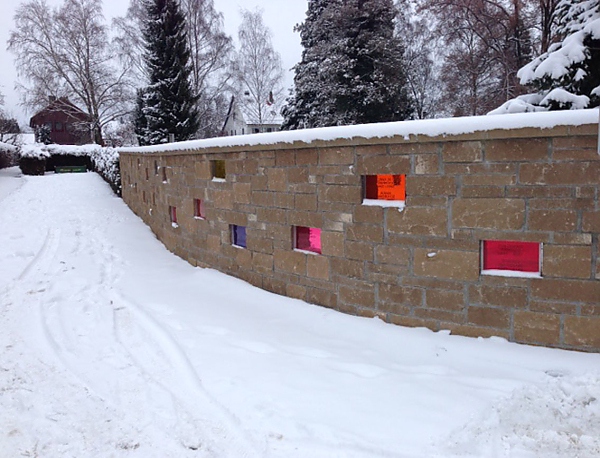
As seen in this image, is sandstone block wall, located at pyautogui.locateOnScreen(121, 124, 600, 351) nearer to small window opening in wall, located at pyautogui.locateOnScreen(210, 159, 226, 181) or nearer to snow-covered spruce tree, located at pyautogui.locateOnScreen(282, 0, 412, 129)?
small window opening in wall, located at pyautogui.locateOnScreen(210, 159, 226, 181)

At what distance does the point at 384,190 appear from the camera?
4078mm

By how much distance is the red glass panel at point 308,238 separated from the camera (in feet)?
15.3

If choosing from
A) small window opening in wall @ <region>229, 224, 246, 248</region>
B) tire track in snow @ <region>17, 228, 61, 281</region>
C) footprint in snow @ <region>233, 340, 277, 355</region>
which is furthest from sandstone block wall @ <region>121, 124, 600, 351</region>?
tire track in snow @ <region>17, 228, 61, 281</region>

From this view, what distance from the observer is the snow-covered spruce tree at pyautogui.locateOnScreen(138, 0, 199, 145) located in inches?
841

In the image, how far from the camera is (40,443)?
8.51ft

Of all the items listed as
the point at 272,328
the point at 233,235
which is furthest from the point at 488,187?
the point at 233,235

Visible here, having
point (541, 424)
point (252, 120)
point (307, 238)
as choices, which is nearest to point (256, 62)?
point (252, 120)

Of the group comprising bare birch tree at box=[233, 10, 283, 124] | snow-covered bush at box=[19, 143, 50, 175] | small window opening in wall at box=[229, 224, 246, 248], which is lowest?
small window opening in wall at box=[229, 224, 246, 248]

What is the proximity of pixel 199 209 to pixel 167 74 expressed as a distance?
17227mm

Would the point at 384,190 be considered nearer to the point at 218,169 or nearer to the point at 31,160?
the point at 218,169

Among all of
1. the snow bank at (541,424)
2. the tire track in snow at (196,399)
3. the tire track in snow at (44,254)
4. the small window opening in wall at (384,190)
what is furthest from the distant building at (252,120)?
the snow bank at (541,424)

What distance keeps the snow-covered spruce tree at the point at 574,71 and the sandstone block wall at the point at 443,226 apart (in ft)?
10.2

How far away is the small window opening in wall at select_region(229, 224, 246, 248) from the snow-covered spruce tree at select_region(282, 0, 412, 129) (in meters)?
11.9

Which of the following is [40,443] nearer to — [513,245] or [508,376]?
[508,376]
